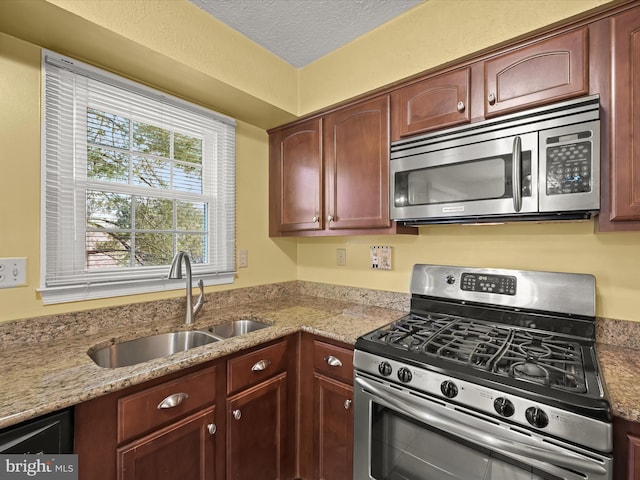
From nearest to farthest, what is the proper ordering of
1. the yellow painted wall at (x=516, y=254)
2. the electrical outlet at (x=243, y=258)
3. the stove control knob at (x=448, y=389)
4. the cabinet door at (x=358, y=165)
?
the stove control knob at (x=448, y=389)
the yellow painted wall at (x=516, y=254)
the cabinet door at (x=358, y=165)
the electrical outlet at (x=243, y=258)

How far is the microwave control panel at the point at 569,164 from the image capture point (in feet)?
3.81

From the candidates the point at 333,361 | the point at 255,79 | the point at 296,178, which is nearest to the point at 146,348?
the point at 333,361

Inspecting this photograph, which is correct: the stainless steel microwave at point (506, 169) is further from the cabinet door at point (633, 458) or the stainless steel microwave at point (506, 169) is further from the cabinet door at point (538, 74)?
the cabinet door at point (633, 458)

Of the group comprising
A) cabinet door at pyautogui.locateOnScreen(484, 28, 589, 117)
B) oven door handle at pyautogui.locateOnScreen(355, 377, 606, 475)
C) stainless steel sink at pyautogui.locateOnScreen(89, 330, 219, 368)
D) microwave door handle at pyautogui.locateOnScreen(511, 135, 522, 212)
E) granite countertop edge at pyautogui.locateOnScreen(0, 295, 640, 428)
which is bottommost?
oven door handle at pyautogui.locateOnScreen(355, 377, 606, 475)

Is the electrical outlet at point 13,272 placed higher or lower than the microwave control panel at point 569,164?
lower

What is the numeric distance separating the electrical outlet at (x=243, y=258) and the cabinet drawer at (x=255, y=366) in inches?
29.7

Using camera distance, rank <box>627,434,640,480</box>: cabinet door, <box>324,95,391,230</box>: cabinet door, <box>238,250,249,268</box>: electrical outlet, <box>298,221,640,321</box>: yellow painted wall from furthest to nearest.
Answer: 1. <box>238,250,249,268</box>: electrical outlet
2. <box>324,95,391,230</box>: cabinet door
3. <box>298,221,640,321</box>: yellow painted wall
4. <box>627,434,640,480</box>: cabinet door

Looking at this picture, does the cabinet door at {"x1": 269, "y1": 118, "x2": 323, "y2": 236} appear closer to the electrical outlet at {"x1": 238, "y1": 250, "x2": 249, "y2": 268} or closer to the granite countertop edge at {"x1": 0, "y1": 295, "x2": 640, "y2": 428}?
the electrical outlet at {"x1": 238, "y1": 250, "x2": 249, "y2": 268}

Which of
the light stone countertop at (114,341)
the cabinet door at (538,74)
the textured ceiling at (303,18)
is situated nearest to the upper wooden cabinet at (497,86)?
the cabinet door at (538,74)

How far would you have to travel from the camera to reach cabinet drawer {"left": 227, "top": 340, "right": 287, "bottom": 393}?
1.40 meters

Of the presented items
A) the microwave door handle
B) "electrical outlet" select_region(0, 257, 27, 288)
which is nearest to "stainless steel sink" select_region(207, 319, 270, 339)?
"electrical outlet" select_region(0, 257, 27, 288)

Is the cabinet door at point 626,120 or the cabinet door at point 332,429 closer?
the cabinet door at point 626,120

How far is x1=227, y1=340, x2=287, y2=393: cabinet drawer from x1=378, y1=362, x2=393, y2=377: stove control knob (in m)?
0.55

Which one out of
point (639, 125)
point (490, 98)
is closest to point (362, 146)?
point (490, 98)
